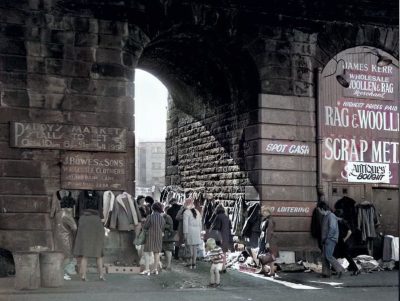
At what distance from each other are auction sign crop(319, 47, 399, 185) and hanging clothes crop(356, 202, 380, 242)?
95cm

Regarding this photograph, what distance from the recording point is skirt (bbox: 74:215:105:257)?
48.1 ft

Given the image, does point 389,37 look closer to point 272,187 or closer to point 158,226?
point 272,187

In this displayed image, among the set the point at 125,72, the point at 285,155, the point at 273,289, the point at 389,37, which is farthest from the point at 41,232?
the point at 389,37

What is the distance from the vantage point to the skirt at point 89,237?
1465 centimetres

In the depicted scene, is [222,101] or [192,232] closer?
[192,232]

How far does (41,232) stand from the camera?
16219 millimetres

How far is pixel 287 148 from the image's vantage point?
61.5ft

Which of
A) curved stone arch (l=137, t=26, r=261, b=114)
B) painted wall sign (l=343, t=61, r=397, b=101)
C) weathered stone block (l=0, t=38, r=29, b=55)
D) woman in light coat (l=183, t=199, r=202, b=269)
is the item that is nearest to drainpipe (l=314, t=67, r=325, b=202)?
painted wall sign (l=343, t=61, r=397, b=101)

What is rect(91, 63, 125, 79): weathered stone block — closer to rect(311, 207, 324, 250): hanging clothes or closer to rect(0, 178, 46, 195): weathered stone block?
rect(0, 178, 46, 195): weathered stone block

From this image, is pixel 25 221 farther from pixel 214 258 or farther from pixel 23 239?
pixel 214 258

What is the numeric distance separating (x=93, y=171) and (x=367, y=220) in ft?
27.2

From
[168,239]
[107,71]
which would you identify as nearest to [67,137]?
[107,71]

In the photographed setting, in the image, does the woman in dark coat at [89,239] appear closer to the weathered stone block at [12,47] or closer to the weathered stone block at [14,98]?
the weathered stone block at [14,98]

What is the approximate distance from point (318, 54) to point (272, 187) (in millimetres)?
4387
